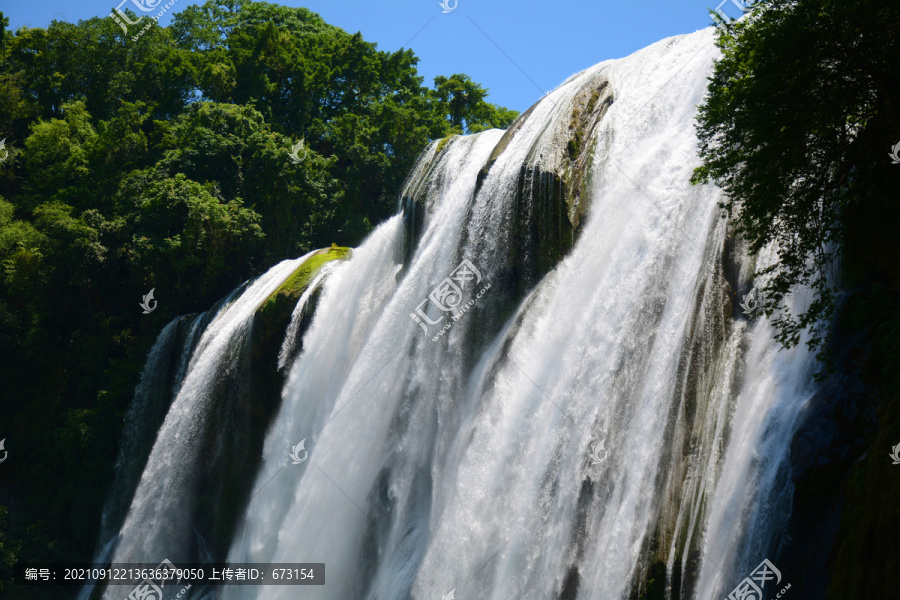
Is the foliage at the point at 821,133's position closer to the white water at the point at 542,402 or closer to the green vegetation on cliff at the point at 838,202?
the green vegetation on cliff at the point at 838,202

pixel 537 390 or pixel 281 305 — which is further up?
pixel 281 305

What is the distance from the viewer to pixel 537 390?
1244 centimetres

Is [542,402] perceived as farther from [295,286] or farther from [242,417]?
[242,417]

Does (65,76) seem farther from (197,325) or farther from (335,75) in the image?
(197,325)

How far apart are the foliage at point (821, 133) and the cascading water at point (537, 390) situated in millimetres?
1479

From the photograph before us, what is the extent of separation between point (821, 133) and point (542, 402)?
574 cm

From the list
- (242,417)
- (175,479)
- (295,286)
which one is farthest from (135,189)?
(175,479)

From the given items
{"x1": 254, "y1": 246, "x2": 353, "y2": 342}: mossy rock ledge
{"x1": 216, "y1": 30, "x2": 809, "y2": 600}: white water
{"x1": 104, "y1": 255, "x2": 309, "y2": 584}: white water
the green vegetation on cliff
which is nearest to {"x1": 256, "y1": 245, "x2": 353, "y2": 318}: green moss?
{"x1": 254, "y1": 246, "x2": 353, "y2": 342}: mossy rock ledge

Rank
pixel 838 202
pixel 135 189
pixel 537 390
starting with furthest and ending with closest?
1. pixel 135 189
2. pixel 537 390
3. pixel 838 202

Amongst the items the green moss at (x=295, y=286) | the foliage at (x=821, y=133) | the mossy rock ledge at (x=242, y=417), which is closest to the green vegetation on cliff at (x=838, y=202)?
the foliage at (x=821, y=133)

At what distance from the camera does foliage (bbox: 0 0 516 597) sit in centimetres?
2408

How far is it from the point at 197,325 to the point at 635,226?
47.8 ft

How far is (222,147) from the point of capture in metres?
27.9

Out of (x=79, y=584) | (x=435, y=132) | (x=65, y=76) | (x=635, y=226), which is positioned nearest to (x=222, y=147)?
(x=435, y=132)
